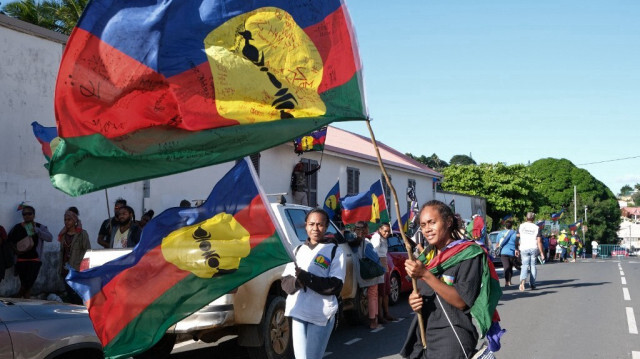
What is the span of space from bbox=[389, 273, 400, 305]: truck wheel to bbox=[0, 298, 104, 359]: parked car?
27.4 ft

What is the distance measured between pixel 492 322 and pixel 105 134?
2.52m

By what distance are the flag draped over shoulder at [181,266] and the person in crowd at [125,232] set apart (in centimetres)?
449

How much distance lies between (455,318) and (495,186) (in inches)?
1705

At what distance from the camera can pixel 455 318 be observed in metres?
3.69

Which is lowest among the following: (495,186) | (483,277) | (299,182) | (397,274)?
(397,274)

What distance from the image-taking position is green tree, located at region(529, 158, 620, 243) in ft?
244

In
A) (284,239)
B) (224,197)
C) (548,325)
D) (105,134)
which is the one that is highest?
(105,134)

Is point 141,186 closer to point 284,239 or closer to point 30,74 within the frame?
point 30,74

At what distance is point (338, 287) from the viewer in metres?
4.81

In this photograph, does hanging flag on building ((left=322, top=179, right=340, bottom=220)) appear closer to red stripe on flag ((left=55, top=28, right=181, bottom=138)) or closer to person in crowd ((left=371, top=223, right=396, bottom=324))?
person in crowd ((left=371, top=223, right=396, bottom=324))

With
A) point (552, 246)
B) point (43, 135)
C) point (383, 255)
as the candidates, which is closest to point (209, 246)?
point (383, 255)

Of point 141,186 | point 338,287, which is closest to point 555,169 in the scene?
point 141,186

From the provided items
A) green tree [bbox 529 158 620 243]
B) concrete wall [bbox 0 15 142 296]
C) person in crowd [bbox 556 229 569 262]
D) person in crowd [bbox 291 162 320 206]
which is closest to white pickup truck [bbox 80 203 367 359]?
concrete wall [bbox 0 15 142 296]

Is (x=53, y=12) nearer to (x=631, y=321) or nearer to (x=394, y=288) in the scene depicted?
(x=394, y=288)
